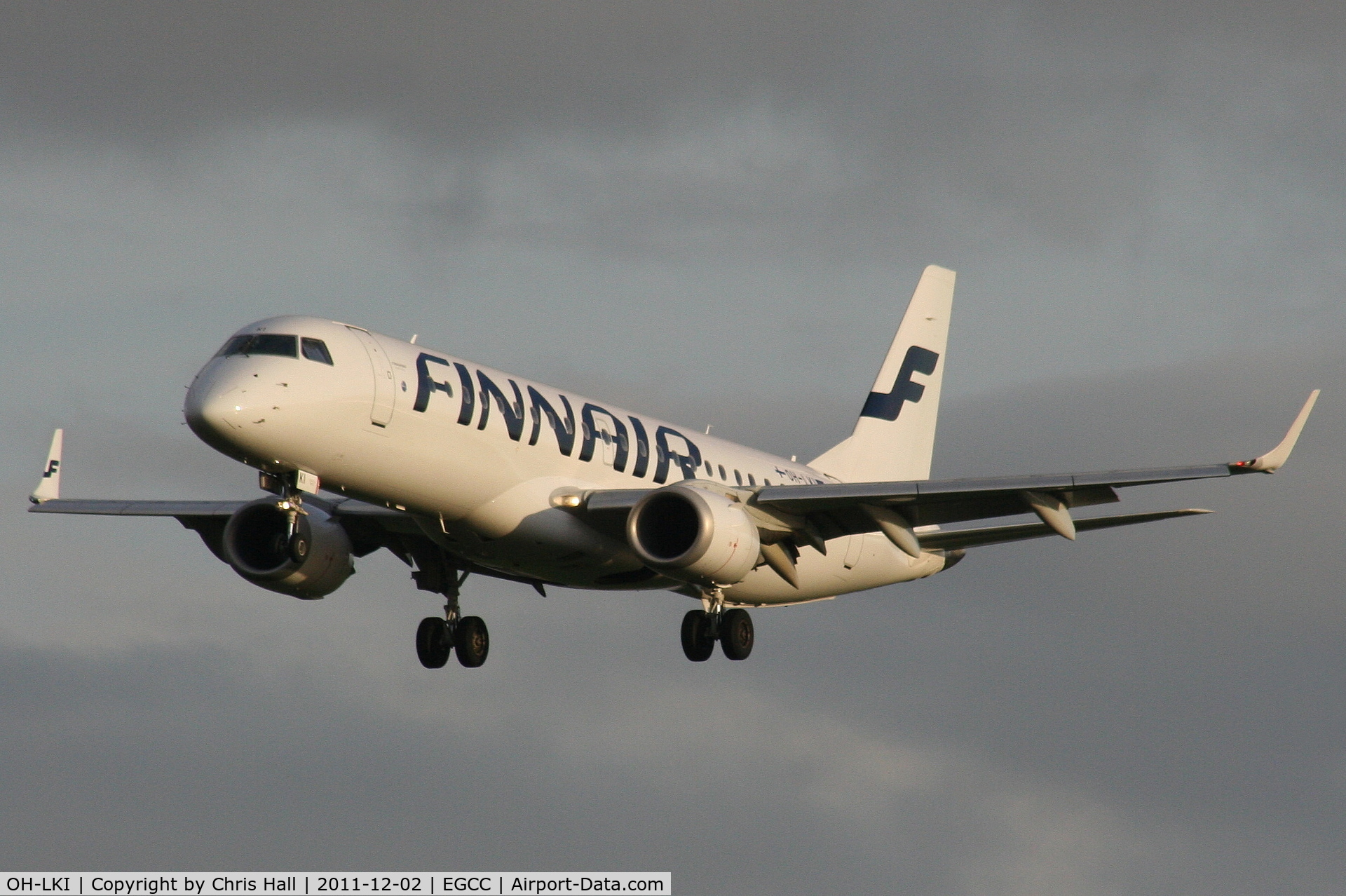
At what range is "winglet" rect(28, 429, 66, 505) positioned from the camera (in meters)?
36.6

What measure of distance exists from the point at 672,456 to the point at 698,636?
358 centimetres

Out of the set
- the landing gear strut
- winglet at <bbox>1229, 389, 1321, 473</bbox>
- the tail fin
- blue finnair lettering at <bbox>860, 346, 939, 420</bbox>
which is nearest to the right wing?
winglet at <bbox>1229, 389, 1321, 473</bbox>

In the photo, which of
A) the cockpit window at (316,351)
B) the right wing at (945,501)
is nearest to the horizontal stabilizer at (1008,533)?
the right wing at (945,501)

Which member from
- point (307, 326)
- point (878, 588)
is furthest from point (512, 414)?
point (878, 588)

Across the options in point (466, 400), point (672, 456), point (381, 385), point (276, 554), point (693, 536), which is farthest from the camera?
point (672, 456)

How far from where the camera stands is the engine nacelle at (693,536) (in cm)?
3177

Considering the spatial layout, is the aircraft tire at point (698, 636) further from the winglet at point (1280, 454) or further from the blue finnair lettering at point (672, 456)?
the winglet at point (1280, 454)

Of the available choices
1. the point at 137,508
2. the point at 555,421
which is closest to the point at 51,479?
the point at 137,508

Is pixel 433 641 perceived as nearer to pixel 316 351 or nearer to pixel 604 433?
pixel 604 433

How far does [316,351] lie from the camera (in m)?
28.8

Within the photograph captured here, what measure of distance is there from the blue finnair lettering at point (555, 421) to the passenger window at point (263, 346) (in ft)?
16.1

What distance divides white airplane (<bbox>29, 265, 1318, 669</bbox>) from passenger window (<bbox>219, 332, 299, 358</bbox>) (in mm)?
34

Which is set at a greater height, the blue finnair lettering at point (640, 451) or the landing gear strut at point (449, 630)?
the blue finnair lettering at point (640, 451)

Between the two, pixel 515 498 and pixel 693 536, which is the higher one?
pixel 515 498
